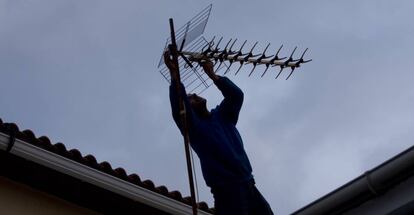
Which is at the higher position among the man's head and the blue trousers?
the man's head

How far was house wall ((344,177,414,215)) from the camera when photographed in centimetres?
551

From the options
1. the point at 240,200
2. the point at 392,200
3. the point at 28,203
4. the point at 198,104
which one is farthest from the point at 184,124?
the point at 28,203

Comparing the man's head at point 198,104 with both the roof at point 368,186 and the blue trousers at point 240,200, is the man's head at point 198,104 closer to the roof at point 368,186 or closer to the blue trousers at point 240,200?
the blue trousers at point 240,200

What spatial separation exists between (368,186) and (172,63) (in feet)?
5.83

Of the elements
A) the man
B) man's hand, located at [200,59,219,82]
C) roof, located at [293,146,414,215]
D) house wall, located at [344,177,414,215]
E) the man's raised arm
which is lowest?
house wall, located at [344,177,414,215]

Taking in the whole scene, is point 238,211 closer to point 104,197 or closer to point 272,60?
point 272,60

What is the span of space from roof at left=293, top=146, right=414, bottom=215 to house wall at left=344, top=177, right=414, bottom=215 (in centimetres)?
2

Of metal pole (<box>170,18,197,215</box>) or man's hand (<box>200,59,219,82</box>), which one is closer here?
metal pole (<box>170,18,197,215</box>)

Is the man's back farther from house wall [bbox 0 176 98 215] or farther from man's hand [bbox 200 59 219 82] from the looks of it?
house wall [bbox 0 176 98 215]

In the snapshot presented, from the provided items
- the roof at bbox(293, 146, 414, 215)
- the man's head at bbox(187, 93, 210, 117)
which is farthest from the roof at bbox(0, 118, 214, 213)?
the roof at bbox(293, 146, 414, 215)

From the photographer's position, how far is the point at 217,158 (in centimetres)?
637

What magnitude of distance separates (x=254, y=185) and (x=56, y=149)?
6.49ft

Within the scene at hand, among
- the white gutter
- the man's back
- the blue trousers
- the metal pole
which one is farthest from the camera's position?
the white gutter

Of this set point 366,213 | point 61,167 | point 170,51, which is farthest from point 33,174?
point 366,213
